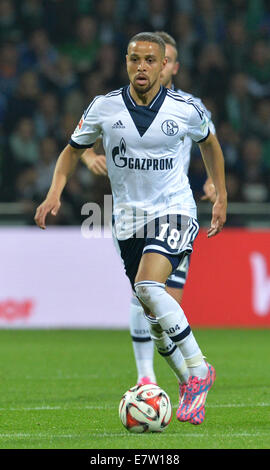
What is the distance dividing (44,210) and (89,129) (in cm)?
64

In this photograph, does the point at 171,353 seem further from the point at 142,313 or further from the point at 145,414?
the point at 142,313

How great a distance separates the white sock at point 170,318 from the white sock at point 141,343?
1.22 m

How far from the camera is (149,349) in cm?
752

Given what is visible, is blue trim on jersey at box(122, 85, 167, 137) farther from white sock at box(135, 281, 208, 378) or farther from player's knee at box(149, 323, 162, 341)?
player's knee at box(149, 323, 162, 341)

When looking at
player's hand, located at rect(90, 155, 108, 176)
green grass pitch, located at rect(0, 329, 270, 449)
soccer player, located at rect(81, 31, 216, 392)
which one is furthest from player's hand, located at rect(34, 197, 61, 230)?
player's hand, located at rect(90, 155, 108, 176)

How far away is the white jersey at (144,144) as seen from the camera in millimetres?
6414

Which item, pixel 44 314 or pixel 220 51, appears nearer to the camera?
pixel 44 314

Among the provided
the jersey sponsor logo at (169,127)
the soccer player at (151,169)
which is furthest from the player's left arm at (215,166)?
the jersey sponsor logo at (169,127)

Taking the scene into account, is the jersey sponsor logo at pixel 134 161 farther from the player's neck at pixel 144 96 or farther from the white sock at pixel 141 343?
the white sock at pixel 141 343

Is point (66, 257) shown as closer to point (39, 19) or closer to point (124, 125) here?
point (39, 19)

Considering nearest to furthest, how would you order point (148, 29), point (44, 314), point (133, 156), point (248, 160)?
point (133, 156) < point (44, 314) < point (248, 160) < point (148, 29)
